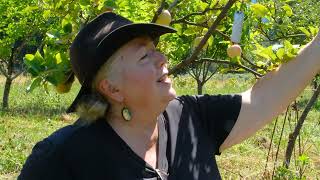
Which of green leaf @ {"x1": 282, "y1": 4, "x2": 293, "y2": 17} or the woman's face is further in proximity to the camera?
green leaf @ {"x1": 282, "y1": 4, "x2": 293, "y2": 17}

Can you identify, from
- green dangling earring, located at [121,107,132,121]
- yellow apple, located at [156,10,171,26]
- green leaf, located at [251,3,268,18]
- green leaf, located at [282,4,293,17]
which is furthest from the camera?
green leaf, located at [282,4,293,17]

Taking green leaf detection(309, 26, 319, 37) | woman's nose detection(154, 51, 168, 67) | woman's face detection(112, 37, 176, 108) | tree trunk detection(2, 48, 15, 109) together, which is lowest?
tree trunk detection(2, 48, 15, 109)

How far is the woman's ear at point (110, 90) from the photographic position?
158 cm

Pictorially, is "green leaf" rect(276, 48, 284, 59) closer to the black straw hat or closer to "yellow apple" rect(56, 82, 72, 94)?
the black straw hat

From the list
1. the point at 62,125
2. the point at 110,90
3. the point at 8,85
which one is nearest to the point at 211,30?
the point at 110,90

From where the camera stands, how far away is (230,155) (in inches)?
281

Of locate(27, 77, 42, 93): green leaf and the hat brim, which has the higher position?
the hat brim

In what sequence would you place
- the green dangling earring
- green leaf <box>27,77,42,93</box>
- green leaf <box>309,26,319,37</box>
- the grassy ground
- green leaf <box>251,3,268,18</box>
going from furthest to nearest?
the grassy ground → green leaf <box>251,3,268,18</box> → green leaf <box>309,26,319,37</box> → the green dangling earring → green leaf <box>27,77,42,93</box>

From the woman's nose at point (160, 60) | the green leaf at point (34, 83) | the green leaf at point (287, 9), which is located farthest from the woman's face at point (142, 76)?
the green leaf at point (287, 9)

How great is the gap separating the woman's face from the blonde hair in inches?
1.2

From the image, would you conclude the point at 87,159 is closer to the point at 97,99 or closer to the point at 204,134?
the point at 97,99

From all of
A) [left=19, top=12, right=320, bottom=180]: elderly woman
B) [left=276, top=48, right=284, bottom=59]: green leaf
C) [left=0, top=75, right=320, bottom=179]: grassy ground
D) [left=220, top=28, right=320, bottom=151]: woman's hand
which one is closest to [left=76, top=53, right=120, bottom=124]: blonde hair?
[left=19, top=12, right=320, bottom=180]: elderly woman

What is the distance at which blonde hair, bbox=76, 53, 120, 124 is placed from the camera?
1.57 metres

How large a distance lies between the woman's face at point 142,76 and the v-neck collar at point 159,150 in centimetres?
10
